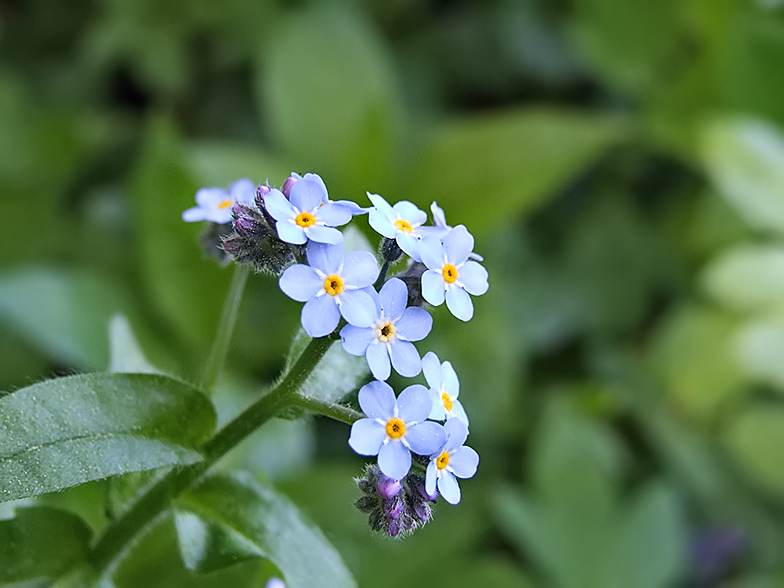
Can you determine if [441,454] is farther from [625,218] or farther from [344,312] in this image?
[625,218]

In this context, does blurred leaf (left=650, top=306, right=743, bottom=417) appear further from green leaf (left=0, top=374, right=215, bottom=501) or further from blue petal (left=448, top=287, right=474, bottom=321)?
green leaf (left=0, top=374, right=215, bottom=501)

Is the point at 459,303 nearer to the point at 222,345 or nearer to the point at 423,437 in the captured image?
the point at 423,437

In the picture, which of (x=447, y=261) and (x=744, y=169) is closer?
(x=447, y=261)

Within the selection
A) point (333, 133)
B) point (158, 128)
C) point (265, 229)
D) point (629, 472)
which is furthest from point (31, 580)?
point (629, 472)

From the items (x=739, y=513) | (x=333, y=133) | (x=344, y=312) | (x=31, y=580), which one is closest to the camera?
(x=344, y=312)

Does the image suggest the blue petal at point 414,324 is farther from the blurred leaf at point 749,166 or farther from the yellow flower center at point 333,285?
the blurred leaf at point 749,166

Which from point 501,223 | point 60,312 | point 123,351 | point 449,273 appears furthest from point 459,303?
point 60,312

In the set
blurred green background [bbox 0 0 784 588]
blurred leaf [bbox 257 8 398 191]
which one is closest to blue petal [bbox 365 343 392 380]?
blurred green background [bbox 0 0 784 588]
